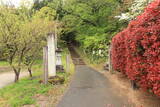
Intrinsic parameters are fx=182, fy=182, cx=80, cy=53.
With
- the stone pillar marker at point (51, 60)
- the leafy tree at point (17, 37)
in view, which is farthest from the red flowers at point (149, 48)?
the leafy tree at point (17, 37)

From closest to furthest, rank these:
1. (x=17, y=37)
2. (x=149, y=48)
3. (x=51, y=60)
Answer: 1. (x=149, y=48)
2. (x=51, y=60)
3. (x=17, y=37)

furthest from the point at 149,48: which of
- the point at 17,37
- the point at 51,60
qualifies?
the point at 17,37

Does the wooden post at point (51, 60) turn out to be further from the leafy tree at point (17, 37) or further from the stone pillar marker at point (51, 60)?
the leafy tree at point (17, 37)

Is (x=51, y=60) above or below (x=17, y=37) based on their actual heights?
below

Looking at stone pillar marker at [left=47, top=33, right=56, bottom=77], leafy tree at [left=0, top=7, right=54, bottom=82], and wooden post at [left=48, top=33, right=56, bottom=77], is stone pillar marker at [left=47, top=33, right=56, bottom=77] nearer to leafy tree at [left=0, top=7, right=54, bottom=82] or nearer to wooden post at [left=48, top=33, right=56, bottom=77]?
wooden post at [left=48, top=33, right=56, bottom=77]

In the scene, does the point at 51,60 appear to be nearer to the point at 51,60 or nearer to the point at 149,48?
the point at 51,60

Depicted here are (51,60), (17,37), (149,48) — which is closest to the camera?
(149,48)

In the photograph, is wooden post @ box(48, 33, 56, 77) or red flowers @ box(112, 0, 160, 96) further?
wooden post @ box(48, 33, 56, 77)

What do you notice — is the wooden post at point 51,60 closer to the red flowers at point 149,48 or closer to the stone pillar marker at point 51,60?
the stone pillar marker at point 51,60

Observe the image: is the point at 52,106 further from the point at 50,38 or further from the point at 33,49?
the point at 33,49

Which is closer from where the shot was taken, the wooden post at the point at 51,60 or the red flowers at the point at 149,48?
the red flowers at the point at 149,48

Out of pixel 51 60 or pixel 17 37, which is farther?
pixel 17 37

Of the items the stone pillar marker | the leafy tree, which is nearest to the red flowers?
the stone pillar marker

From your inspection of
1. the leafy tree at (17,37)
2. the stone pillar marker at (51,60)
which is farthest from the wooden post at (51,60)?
the leafy tree at (17,37)
